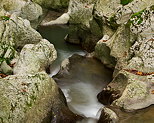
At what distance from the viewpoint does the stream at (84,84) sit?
834cm

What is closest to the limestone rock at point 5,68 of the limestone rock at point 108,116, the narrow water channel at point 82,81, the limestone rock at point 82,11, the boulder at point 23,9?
the narrow water channel at point 82,81

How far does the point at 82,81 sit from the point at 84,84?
0.29 m

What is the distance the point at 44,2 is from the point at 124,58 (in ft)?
54.3

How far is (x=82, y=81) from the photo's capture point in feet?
40.8

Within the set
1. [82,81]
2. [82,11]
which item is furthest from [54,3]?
[82,81]

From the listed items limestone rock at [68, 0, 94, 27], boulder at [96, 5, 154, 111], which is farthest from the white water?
limestone rock at [68, 0, 94, 27]

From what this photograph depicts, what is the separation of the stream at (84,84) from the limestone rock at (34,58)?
3.85 feet

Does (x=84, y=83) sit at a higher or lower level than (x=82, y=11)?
lower

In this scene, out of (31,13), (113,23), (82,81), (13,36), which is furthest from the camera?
(31,13)

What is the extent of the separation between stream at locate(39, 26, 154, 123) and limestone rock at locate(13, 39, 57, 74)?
117 centimetres

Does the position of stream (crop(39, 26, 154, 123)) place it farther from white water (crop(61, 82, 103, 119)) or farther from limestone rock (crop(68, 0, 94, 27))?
limestone rock (crop(68, 0, 94, 27))

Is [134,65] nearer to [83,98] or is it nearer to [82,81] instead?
[83,98]

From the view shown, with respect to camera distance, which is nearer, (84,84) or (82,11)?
(84,84)

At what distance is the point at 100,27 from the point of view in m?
14.7
